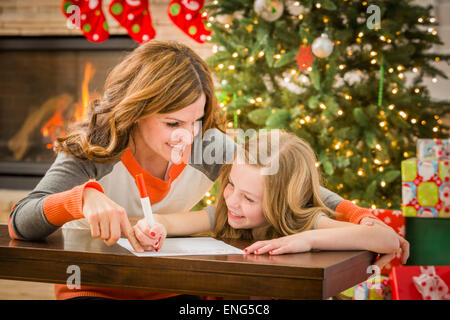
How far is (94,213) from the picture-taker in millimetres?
874

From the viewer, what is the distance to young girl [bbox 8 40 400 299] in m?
1.07

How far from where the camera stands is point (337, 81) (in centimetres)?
237

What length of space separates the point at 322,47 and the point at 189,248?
1.38 meters

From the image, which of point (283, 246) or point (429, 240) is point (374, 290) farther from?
point (283, 246)

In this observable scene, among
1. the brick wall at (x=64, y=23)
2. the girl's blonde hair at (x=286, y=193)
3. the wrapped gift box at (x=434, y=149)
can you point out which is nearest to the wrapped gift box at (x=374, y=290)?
the wrapped gift box at (x=434, y=149)

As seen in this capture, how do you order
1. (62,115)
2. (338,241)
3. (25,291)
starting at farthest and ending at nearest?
(62,115) < (25,291) < (338,241)

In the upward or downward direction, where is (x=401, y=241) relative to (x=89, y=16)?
downward

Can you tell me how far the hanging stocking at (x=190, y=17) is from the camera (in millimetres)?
2662

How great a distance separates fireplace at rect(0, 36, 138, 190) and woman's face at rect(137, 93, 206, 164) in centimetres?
223

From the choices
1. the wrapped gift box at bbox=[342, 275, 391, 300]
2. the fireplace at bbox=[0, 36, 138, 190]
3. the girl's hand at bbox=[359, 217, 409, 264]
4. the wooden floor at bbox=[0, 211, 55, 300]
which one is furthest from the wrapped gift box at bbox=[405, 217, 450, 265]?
the fireplace at bbox=[0, 36, 138, 190]

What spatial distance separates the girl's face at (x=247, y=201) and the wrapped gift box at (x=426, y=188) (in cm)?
106

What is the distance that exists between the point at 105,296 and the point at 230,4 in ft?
5.42

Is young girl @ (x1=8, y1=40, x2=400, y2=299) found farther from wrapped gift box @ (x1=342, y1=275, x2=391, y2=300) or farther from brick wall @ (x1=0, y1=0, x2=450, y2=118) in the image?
brick wall @ (x1=0, y1=0, x2=450, y2=118)

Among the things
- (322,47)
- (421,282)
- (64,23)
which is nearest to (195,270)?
(421,282)
